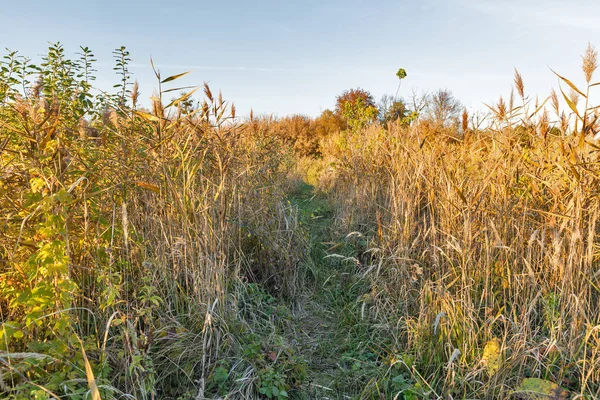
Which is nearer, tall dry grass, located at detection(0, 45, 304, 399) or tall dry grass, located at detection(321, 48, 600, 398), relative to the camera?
tall dry grass, located at detection(0, 45, 304, 399)

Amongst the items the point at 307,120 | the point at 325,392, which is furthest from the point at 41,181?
the point at 307,120

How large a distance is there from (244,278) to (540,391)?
2.02 m

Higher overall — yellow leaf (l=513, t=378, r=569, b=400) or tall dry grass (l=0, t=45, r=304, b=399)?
tall dry grass (l=0, t=45, r=304, b=399)

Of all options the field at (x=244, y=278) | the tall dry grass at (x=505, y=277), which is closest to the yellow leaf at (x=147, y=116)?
the field at (x=244, y=278)

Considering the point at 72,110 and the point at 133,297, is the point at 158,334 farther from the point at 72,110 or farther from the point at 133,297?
the point at 72,110

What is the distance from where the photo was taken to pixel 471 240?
86.4 inches

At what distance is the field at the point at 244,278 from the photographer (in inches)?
66.1

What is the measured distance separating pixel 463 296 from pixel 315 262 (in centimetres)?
180

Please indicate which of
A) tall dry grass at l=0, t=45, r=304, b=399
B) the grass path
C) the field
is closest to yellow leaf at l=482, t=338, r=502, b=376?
the field

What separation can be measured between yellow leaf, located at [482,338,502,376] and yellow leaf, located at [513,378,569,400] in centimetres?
12

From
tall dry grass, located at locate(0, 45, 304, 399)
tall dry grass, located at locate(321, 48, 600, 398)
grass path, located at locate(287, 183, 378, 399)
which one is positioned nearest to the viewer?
tall dry grass, located at locate(0, 45, 304, 399)

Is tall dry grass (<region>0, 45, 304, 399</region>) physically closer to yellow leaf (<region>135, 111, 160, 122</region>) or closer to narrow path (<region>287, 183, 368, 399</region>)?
yellow leaf (<region>135, 111, 160, 122</region>)

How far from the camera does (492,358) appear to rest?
1749 millimetres

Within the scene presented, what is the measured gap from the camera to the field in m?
1.68
